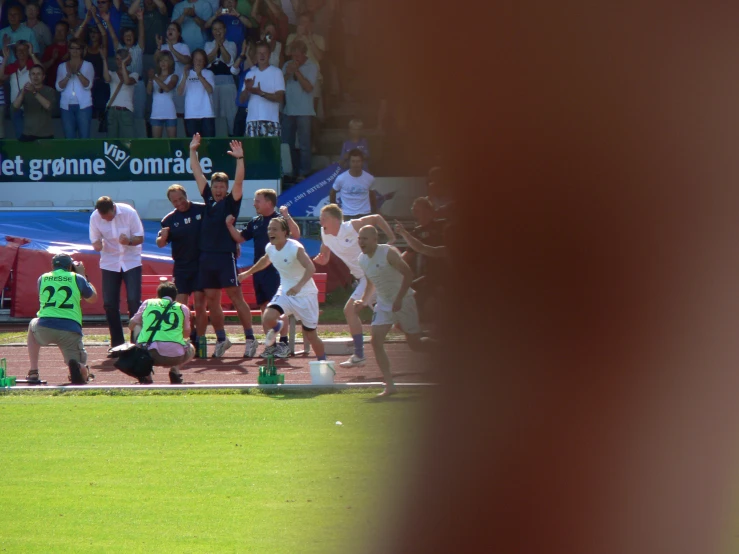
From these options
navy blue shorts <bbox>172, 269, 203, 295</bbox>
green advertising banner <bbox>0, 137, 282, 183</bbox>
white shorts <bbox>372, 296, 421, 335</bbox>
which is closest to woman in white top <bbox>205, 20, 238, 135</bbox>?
green advertising banner <bbox>0, 137, 282, 183</bbox>

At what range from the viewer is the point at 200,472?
180 inches

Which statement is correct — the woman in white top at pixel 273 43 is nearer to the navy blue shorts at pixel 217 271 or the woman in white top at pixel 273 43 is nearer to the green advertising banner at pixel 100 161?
the navy blue shorts at pixel 217 271

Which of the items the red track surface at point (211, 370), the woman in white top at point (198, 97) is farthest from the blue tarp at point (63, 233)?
the red track surface at point (211, 370)

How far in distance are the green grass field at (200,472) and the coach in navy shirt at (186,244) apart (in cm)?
266

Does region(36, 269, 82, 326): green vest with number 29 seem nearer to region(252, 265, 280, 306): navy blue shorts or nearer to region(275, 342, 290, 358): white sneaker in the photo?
region(275, 342, 290, 358): white sneaker

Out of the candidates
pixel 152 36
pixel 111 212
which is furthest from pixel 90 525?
pixel 152 36

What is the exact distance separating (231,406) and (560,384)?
5478 millimetres

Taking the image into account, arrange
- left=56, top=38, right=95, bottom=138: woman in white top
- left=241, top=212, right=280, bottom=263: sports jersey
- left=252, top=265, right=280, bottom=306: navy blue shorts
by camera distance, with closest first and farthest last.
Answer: left=241, top=212, right=280, bottom=263: sports jersey, left=252, top=265, right=280, bottom=306: navy blue shorts, left=56, top=38, right=95, bottom=138: woman in white top

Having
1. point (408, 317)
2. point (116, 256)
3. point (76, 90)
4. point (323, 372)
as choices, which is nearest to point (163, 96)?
point (76, 90)

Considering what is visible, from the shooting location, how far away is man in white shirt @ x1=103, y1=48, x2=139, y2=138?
13094 millimetres

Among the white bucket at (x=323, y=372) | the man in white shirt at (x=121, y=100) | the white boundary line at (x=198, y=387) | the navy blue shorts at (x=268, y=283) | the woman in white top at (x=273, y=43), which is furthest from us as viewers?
the man in white shirt at (x=121, y=100)

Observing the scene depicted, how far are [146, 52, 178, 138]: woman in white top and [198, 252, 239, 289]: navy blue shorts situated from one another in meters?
3.98

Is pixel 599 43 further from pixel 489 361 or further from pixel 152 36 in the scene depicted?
pixel 152 36

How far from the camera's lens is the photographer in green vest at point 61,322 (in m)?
7.85
